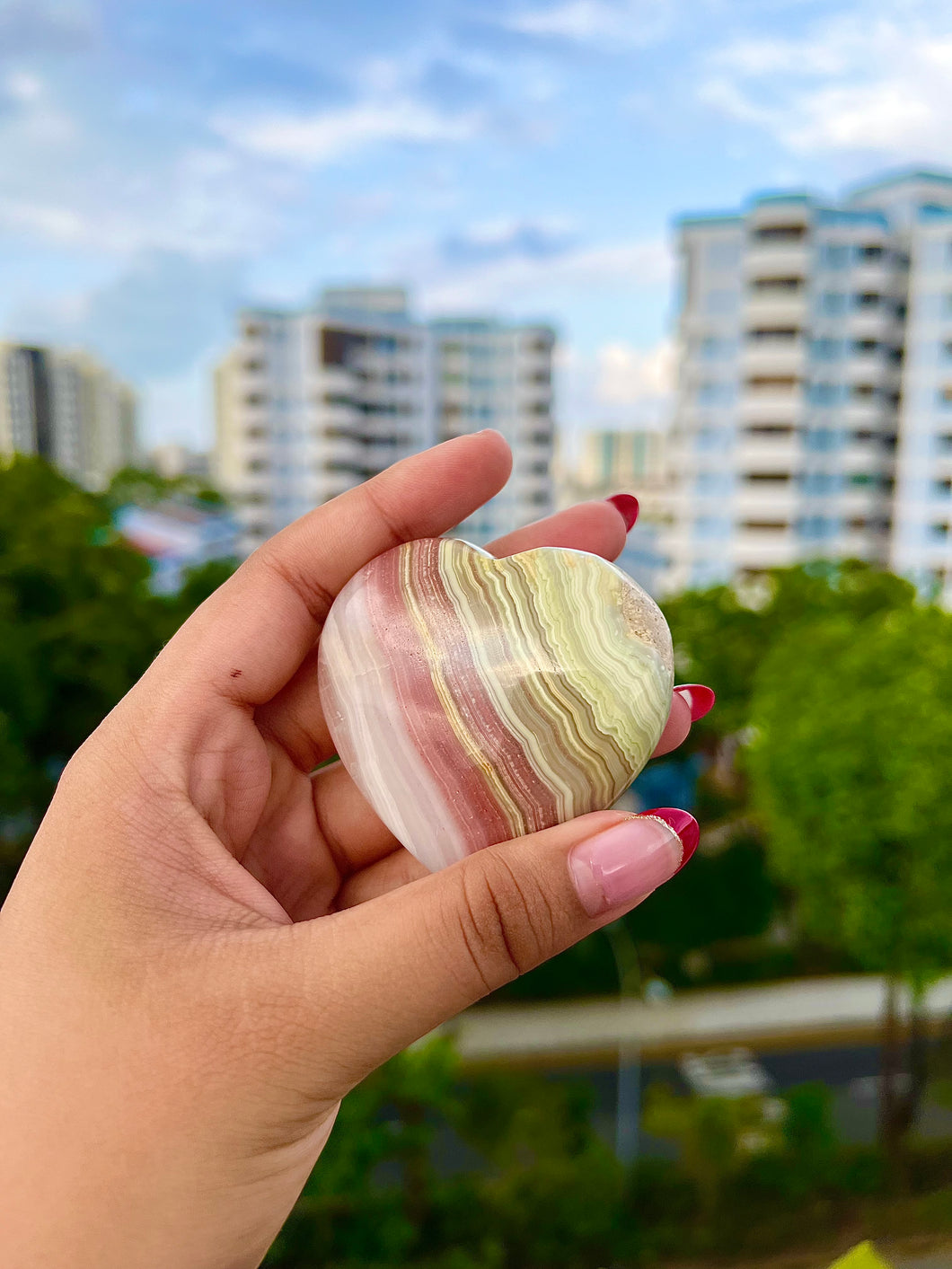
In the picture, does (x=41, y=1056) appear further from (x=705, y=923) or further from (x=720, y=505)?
(x=720, y=505)

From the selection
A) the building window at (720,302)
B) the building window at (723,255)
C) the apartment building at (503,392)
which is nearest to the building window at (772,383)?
the building window at (720,302)

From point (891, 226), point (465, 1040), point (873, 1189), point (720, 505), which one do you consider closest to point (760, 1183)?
point (873, 1189)

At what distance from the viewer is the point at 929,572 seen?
20.1 metres

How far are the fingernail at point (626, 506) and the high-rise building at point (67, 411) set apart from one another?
115ft

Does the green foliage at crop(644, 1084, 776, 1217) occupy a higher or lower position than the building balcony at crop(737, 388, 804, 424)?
lower

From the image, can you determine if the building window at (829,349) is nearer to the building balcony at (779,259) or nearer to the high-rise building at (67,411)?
the building balcony at (779,259)

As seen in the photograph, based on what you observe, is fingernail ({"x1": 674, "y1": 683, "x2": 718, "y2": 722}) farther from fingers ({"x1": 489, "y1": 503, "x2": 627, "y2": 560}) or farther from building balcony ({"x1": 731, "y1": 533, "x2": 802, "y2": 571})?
building balcony ({"x1": 731, "y1": 533, "x2": 802, "y2": 571})

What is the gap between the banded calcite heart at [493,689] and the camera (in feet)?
5.79

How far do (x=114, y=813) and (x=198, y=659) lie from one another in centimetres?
36

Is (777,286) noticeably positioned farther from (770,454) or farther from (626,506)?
(626,506)

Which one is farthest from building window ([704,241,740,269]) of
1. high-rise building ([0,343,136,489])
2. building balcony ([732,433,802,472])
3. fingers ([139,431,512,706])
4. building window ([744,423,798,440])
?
high-rise building ([0,343,136,489])

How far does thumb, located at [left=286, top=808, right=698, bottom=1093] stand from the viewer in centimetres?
143

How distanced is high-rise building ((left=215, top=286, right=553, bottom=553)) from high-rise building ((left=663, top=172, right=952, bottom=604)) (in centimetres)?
639

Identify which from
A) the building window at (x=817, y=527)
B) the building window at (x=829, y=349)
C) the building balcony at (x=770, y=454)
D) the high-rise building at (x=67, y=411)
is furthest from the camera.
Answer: the high-rise building at (x=67, y=411)
